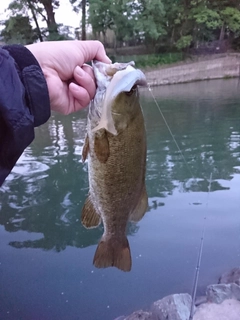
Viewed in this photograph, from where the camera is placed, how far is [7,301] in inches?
178

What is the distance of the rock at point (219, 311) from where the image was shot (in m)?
3.72

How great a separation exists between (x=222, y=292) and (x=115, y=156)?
117 inches

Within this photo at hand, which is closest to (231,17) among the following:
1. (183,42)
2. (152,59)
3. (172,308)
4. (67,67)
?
(183,42)

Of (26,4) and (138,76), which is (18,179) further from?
(26,4)

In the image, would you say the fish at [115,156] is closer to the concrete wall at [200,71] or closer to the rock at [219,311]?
the rock at [219,311]

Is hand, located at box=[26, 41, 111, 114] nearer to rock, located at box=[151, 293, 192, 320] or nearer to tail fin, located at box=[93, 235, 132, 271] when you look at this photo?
tail fin, located at box=[93, 235, 132, 271]

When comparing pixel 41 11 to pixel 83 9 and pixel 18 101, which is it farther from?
pixel 18 101

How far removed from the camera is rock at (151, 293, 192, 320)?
148 inches

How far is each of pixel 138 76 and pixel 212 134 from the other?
1084 centimetres

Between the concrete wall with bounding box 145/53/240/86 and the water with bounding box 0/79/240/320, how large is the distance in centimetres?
1743

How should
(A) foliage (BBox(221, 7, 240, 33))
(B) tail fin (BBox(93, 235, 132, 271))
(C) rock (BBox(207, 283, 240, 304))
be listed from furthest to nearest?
1. (A) foliage (BBox(221, 7, 240, 33))
2. (C) rock (BBox(207, 283, 240, 304))
3. (B) tail fin (BBox(93, 235, 132, 271))

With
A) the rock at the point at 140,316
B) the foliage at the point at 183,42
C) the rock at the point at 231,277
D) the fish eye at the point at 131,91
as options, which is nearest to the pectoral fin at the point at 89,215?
the fish eye at the point at 131,91

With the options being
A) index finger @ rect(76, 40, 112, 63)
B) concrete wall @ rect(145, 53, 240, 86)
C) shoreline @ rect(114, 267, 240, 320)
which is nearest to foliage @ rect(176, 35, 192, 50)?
concrete wall @ rect(145, 53, 240, 86)

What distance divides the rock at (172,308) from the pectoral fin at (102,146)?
255cm
